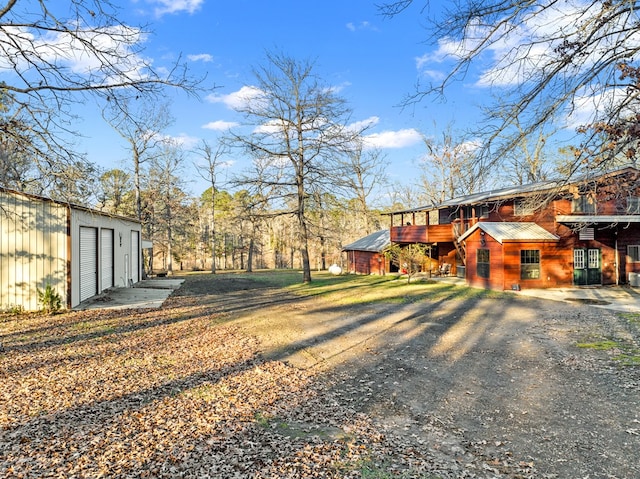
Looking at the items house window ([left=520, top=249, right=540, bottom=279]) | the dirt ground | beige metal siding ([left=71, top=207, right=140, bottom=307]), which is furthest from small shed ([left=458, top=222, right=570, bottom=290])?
beige metal siding ([left=71, top=207, right=140, bottom=307])

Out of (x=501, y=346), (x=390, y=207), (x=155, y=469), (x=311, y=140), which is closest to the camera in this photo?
(x=155, y=469)

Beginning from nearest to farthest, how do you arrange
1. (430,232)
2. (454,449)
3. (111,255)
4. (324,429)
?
(454,449)
(324,429)
(111,255)
(430,232)

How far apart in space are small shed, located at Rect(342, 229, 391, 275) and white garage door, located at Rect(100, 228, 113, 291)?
54.1 ft

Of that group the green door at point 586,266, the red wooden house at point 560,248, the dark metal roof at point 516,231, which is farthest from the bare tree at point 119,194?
the green door at point 586,266

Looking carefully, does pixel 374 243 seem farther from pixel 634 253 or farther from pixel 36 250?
pixel 36 250

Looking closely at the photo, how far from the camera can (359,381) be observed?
19.1 ft

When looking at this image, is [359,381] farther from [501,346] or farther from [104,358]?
[104,358]

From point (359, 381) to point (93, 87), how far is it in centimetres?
587

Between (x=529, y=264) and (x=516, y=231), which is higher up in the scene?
(x=516, y=231)

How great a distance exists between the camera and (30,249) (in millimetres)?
11195

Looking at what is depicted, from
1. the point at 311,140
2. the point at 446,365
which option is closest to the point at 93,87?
the point at 446,365

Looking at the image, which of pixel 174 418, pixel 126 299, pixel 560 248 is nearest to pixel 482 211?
pixel 560 248

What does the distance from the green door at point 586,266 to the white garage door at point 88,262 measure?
1986 cm

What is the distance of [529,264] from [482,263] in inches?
78.1
